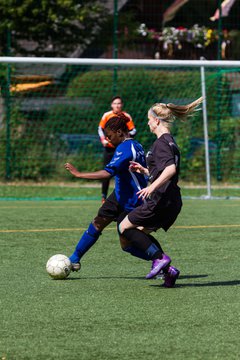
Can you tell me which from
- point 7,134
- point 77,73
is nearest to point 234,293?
point 7,134

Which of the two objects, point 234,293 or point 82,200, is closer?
point 234,293

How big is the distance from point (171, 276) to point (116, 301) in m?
0.80

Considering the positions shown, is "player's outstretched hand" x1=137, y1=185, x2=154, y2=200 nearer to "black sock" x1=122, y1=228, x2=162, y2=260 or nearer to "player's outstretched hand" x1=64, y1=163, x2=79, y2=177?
"black sock" x1=122, y1=228, x2=162, y2=260

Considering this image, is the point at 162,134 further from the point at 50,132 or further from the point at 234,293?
the point at 50,132

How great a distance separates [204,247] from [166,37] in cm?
1324

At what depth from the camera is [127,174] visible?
7.90m

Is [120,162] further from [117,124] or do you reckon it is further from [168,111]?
[168,111]

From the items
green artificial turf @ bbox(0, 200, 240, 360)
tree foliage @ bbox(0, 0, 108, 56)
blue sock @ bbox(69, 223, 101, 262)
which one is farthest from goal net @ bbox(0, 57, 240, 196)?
blue sock @ bbox(69, 223, 101, 262)

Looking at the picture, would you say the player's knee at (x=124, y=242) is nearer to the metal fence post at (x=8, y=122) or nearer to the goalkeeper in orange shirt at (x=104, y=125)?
the goalkeeper in orange shirt at (x=104, y=125)

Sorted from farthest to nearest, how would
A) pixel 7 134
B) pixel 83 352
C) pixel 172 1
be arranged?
A: 1. pixel 172 1
2. pixel 7 134
3. pixel 83 352

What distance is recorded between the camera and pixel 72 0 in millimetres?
20625

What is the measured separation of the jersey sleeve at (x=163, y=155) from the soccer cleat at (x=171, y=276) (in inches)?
32.9

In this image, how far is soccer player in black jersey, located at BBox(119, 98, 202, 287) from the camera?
7.41 metres

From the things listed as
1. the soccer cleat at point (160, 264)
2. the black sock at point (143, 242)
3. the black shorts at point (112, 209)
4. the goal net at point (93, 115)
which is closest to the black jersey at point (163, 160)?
the black sock at point (143, 242)
